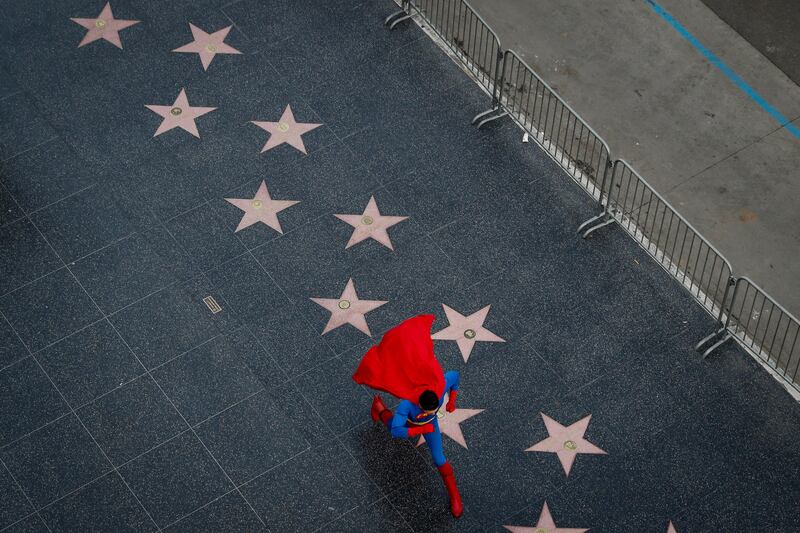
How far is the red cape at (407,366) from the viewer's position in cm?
1144

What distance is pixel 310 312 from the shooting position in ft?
45.5

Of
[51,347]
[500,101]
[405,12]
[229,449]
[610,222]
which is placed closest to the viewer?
[229,449]

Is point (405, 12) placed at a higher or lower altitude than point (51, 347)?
higher

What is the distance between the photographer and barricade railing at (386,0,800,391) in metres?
13.8

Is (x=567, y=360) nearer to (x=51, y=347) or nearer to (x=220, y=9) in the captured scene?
(x=51, y=347)

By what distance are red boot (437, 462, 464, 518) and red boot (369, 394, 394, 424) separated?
756 mm

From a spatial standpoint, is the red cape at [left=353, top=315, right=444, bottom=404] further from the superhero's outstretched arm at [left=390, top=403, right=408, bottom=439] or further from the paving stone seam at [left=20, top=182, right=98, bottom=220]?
the paving stone seam at [left=20, top=182, right=98, bottom=220]

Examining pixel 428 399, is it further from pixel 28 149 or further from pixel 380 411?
pixel 28 149

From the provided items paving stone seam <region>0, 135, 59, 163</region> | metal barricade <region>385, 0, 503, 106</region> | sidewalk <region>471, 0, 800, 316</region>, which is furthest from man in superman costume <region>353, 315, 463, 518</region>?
paving stone seam <region>0, 135, 59, 163</region>

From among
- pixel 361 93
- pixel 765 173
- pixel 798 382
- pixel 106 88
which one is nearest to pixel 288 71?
pixel 361 93

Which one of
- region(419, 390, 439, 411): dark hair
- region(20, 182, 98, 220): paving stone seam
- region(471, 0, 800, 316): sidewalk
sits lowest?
region(20, 182, 98, 220): paving stone seam

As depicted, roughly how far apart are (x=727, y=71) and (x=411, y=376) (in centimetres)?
830

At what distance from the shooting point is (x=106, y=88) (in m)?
16.2

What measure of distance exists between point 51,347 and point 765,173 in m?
9.03
